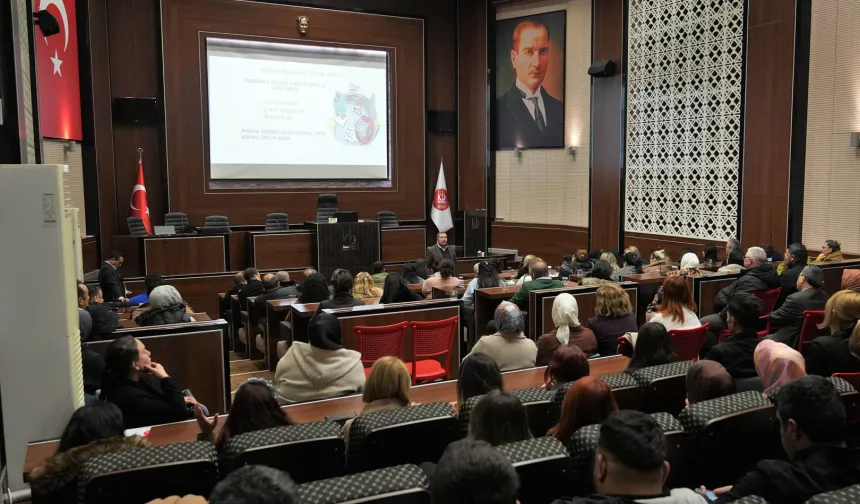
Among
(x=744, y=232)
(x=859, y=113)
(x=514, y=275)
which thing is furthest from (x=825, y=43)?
(x=514, y=275)

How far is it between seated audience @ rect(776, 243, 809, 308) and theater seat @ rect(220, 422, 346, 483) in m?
5.03

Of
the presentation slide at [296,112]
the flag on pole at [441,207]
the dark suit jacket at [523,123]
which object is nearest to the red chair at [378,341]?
the presentation slide at [296,112]

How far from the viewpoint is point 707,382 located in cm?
287

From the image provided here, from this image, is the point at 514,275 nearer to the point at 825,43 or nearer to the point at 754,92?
the point at 754,92

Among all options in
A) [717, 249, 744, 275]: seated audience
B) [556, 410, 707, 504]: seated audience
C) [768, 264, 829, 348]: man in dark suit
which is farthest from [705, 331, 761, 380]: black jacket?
[717, 249, 744, 275]: seated audience

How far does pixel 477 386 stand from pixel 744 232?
299 inches

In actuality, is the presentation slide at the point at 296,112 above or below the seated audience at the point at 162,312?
above

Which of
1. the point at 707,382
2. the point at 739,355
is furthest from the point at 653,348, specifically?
the point at 707,382

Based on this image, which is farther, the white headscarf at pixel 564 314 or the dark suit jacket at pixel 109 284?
the dark suit jacket at pixel 109 284

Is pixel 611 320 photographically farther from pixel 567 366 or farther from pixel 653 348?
pixel 567 366

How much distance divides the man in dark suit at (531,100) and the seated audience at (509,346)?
27.2 ft

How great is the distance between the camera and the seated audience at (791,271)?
246 inches

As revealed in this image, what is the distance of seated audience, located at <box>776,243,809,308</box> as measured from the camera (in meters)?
6.25

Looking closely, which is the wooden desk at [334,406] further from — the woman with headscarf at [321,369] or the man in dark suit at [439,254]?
the man in dark suit at [439,254]
